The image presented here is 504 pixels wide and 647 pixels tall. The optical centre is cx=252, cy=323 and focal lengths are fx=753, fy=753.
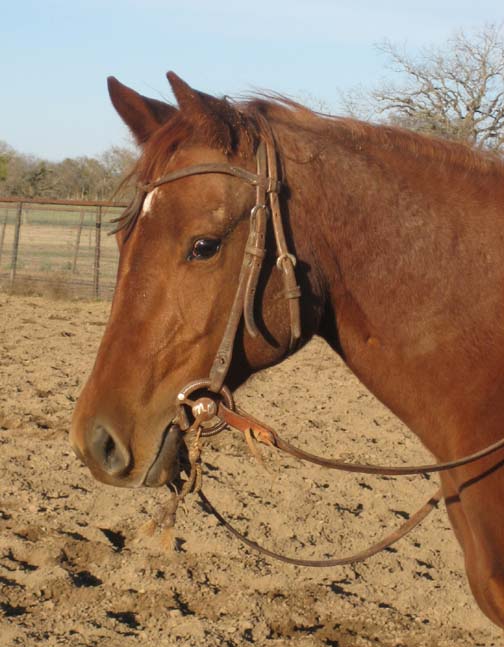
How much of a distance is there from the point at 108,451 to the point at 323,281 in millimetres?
741

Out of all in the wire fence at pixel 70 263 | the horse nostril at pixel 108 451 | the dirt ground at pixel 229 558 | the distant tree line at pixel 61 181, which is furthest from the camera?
the distant tree line at pixel 61 181

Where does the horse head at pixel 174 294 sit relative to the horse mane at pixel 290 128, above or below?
below

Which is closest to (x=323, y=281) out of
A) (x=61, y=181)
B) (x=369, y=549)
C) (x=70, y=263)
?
(x=369, y=549)

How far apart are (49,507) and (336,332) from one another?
301cm

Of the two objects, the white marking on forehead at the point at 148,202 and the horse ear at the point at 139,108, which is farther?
the horse ear at the point at 139,108

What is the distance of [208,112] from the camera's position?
78.1 inches

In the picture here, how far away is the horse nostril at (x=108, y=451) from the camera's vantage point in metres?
1.95

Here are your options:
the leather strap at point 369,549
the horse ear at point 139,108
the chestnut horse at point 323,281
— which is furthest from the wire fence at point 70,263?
the chestnut horse at point 323,281

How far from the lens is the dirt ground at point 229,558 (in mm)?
3398

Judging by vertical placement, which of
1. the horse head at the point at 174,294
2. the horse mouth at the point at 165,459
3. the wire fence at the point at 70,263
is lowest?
the wire fence at the point at 70,263

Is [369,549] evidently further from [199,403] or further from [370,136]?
[370,136]

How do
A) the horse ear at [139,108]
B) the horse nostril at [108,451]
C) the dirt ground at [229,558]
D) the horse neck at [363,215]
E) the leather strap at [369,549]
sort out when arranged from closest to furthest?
the horse nostril at [108,451] → the horse neck at [363,215] → the horse ear at [139,108] → the leather strap at [369,549] → the dirt ground at [229,558]

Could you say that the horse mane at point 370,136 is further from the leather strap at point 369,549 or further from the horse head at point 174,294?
the leather strap at point 369,549

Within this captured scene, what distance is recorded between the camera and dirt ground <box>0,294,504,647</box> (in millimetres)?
3398
